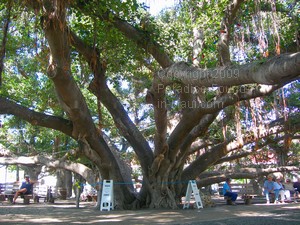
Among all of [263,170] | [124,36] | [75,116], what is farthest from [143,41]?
[263,170]

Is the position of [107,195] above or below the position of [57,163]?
below

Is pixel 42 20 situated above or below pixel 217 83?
above

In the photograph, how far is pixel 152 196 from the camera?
36.9 feet

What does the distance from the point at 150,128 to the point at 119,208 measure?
7584mm

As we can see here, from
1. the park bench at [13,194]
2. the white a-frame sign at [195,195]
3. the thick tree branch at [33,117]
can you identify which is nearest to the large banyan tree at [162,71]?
the thick tree branch at [33,117]

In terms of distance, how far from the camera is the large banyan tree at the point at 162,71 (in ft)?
22.6

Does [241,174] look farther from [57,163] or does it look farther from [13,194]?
[13,194]

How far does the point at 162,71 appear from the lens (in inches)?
301

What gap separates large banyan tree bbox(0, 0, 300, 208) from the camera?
6898 mm

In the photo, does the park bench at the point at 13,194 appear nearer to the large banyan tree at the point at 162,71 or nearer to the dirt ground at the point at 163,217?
the large banyan tree at the point at 162,71

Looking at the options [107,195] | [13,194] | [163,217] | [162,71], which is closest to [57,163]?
[13,194]

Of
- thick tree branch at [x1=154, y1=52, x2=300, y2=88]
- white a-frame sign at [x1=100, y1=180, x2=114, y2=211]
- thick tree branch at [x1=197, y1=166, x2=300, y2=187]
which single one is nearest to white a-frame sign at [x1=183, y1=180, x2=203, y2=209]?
white a-frame sign at [x1=100, y1=180, x2=114, y2=211]

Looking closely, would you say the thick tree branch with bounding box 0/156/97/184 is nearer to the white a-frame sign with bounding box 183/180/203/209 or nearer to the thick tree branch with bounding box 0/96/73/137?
the white a-frame sign with bounding box 183/180/203/209

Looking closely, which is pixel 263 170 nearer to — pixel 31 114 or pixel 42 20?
pixel 31 114
